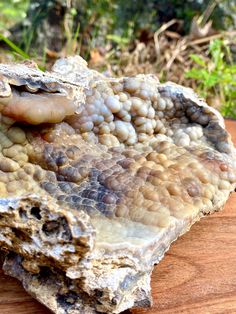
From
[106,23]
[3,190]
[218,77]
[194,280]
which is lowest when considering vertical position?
[106,23]

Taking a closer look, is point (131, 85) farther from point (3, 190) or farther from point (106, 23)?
point (106, 23)

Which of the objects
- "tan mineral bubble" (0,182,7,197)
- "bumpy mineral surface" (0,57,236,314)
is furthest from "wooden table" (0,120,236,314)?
"tan mineral bubble" (0,182,7,197)

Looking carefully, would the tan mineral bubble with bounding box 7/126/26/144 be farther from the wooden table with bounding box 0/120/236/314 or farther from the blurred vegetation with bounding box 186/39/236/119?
the blurred vegetation with bounding box 186/39/236/119

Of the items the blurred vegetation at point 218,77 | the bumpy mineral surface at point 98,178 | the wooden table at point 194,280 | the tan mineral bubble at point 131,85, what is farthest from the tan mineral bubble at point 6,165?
the blurred vegetation at point 218,77

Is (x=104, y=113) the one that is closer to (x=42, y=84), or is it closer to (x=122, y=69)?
(x=42, y=84)

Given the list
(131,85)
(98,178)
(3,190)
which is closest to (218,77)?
(131,85)
